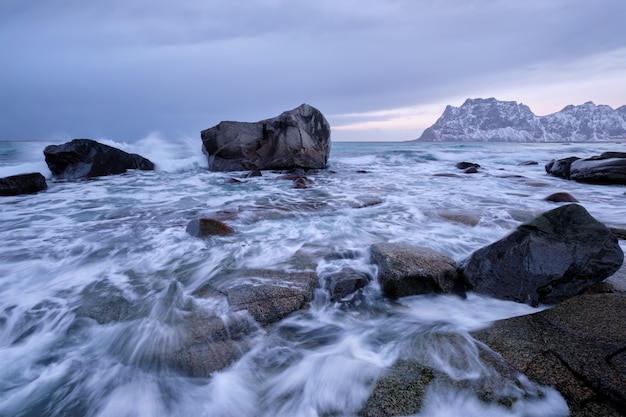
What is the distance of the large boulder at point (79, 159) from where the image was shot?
432 inches

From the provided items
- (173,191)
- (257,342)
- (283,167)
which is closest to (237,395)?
(257,342)

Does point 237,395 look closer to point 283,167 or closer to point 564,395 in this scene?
point 564,395

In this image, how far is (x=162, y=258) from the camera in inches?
140

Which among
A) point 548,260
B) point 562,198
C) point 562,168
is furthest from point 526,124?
point 548,260

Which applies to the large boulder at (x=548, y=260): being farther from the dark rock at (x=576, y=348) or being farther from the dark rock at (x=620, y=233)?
the dark rock at (x=620, y=233)

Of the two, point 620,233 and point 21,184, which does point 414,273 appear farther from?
point 21,184

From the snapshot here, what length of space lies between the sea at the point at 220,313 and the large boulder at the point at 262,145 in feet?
25.4

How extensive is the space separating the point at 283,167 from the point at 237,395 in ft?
40.6

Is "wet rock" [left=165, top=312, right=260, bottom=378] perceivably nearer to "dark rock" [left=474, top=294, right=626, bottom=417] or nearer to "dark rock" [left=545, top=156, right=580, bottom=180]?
"dark rock" [left=474, top=294, right=626, bottom=417]

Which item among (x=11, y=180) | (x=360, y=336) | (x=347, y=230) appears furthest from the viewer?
(x=11, y=180)

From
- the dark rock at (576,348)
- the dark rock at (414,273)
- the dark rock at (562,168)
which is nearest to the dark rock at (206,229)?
the dark rock at (414,273)

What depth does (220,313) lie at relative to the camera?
232 centimetres

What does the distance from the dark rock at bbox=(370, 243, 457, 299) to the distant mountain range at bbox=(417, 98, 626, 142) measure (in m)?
157

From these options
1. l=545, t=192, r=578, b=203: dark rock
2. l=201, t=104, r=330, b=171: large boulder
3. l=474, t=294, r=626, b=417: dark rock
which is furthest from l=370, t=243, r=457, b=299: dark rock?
l=201, t=104, r=330, b=171: large boulder
